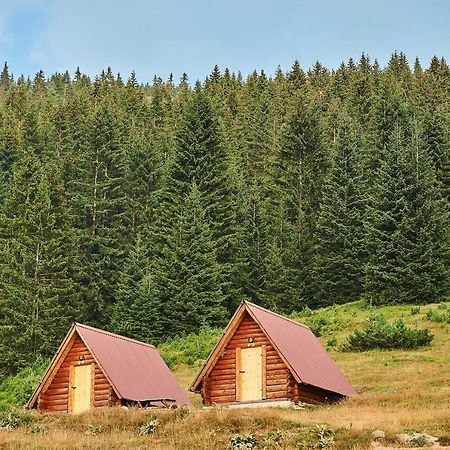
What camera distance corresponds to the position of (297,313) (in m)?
59.8

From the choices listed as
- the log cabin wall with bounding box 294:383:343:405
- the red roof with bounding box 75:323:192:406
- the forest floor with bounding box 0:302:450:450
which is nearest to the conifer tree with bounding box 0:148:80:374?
the red roof with bounding box 75:323:192:406

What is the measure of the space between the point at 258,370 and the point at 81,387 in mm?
8227

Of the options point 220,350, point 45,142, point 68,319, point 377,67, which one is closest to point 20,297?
point 68,319

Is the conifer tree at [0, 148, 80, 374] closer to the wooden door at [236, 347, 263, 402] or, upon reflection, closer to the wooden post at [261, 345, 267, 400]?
the wooden door at [236, 347, 263, 402]

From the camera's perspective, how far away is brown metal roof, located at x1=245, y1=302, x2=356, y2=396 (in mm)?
34250

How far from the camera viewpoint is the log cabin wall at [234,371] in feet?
112

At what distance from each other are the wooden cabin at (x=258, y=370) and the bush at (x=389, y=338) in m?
10.8

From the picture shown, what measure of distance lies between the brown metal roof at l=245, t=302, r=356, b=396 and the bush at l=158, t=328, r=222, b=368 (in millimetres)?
13930

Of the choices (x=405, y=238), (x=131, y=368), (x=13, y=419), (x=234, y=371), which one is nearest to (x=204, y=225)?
(x=405, y=238)

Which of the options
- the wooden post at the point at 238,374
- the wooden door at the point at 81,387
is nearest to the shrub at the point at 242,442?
the wooden post at the point at 238,374

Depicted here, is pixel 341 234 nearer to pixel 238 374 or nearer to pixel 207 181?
pixel 207 181

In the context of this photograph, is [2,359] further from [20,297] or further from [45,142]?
[45,142]

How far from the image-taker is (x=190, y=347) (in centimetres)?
5297

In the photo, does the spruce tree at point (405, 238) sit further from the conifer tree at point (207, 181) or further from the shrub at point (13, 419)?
the shrub at point (13, 419)
